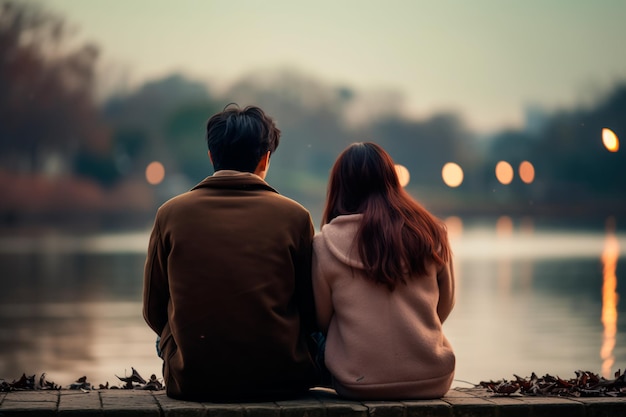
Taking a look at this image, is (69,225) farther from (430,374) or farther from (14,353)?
(430,374)

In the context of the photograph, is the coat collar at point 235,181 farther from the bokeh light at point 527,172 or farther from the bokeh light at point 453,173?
the bokeh light at point 527,172

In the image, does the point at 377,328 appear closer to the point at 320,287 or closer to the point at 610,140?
the point at 320,287

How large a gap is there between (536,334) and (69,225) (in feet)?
382

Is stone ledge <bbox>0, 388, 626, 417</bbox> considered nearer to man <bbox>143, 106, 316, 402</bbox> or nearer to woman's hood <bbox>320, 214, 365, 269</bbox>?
man <bbox>143, 106, 316, 402</bbox>

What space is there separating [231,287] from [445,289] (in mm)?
805

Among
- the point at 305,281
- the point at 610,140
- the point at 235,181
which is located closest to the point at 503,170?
the point at 610,140

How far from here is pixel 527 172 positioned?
108438mm

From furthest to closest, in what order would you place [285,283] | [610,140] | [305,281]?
[610,140]
[305,281]
[285,283]

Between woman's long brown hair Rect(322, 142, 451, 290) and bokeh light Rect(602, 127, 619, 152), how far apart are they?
2.09 m

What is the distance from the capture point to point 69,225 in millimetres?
124375

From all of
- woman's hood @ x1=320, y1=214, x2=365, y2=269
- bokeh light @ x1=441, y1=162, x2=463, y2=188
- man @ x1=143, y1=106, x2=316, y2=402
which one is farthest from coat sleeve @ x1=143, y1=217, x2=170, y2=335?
bokeh light @ x1=441, y1=162, x2=463, y2=188

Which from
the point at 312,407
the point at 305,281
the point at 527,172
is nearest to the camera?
the point at 312,407

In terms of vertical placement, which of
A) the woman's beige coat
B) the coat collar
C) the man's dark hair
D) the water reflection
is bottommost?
the water reflection

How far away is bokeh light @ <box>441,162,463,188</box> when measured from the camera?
94.3m
